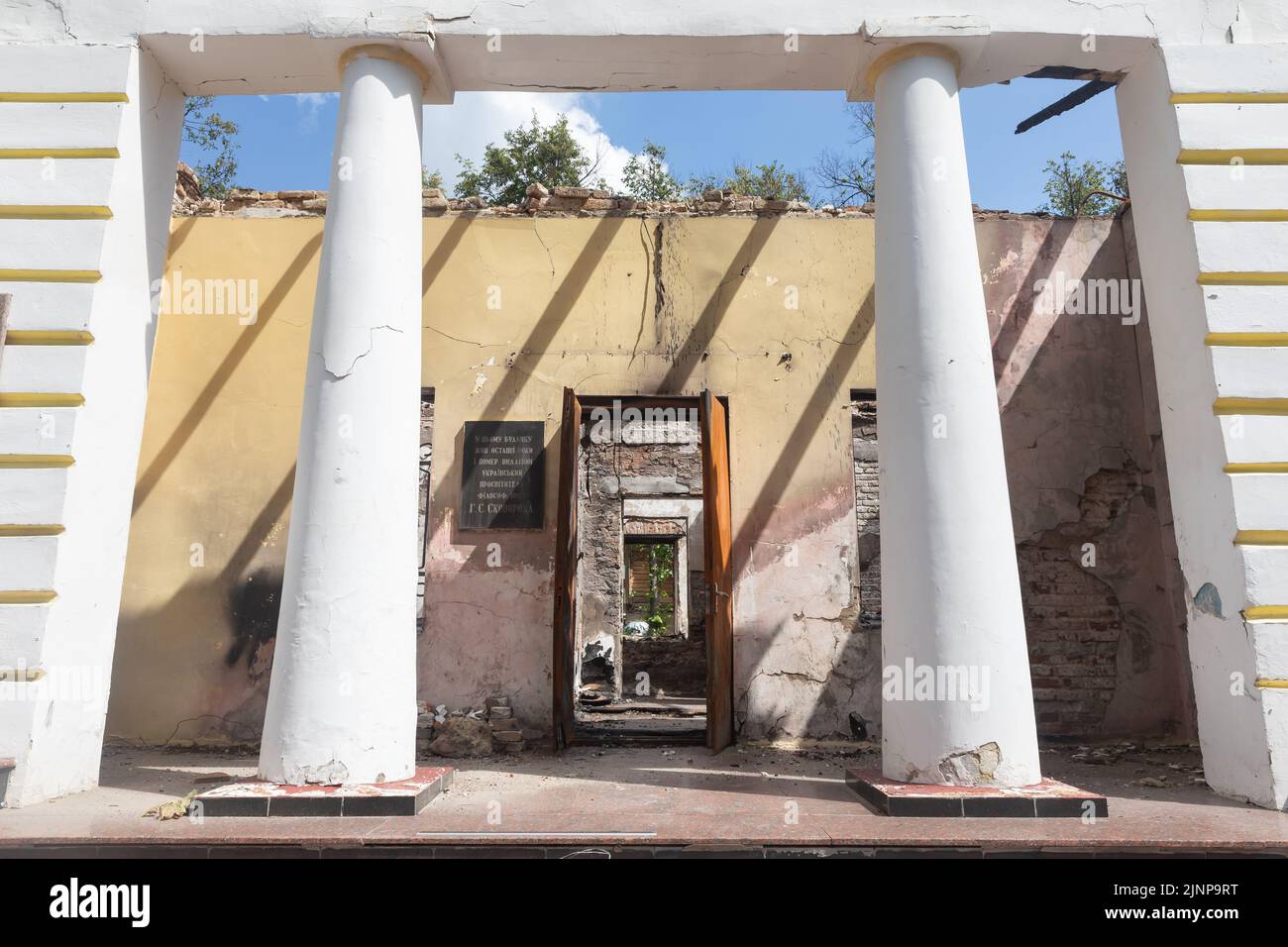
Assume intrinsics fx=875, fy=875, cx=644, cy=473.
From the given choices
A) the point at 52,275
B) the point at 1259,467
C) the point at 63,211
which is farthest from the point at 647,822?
the point at 63,211

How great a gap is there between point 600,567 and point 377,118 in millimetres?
8787

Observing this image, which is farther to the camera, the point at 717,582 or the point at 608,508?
the point at 608,508

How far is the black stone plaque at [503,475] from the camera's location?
281 inches

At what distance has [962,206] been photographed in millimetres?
4828

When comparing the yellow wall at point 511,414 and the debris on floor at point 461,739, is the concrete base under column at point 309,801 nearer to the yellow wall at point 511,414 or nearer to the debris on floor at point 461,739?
the debris on floor at point 461,739

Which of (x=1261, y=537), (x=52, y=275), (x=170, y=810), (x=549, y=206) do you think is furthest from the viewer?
(x=549, y=206)

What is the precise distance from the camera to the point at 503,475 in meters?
7.23

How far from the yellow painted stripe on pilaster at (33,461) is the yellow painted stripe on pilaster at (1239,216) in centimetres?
637

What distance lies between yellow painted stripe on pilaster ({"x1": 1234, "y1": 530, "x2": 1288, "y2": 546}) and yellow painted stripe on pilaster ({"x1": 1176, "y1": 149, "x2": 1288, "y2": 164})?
2154mm

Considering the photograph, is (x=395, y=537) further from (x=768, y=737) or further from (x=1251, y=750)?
(x=1251, y=750)

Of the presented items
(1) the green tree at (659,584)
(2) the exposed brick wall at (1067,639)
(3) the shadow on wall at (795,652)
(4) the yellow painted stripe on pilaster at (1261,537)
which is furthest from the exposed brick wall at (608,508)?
(4) the yellow painted stripe on pilaster at (1261,537)

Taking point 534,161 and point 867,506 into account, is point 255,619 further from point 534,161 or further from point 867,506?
point 534,161

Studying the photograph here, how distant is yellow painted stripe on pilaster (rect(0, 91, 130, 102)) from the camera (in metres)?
5.07

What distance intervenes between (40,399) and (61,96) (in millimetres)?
1833
